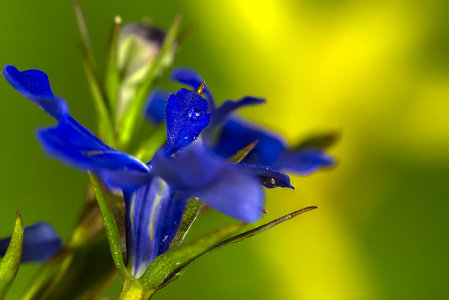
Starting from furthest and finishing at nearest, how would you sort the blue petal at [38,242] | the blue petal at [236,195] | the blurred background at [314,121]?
the blurred background at [314,121] → the blue petal at [38,242] → the blue petal at [236,195]

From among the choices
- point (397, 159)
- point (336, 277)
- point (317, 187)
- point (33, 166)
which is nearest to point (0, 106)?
point (33, 166)

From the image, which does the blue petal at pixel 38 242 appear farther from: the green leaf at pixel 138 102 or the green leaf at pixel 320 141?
the green leaf at pixel 320 141

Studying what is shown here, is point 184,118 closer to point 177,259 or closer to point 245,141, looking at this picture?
point 177,259

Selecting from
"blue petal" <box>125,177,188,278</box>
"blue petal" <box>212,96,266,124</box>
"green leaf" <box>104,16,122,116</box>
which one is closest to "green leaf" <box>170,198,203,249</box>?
"blue petal" <box>125,177,188,278</box>

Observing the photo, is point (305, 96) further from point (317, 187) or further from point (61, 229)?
point (61, 229)

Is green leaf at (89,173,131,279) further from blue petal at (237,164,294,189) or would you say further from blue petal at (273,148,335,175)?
blue petal at (273,148,335,175)

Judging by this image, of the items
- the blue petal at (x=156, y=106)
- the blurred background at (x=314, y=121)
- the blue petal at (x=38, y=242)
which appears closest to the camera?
the blue petal at (x=38, y=242)

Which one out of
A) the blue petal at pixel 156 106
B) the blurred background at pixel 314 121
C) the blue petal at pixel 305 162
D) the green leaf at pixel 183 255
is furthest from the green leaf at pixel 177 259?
the blurred background at pixel 314 121
